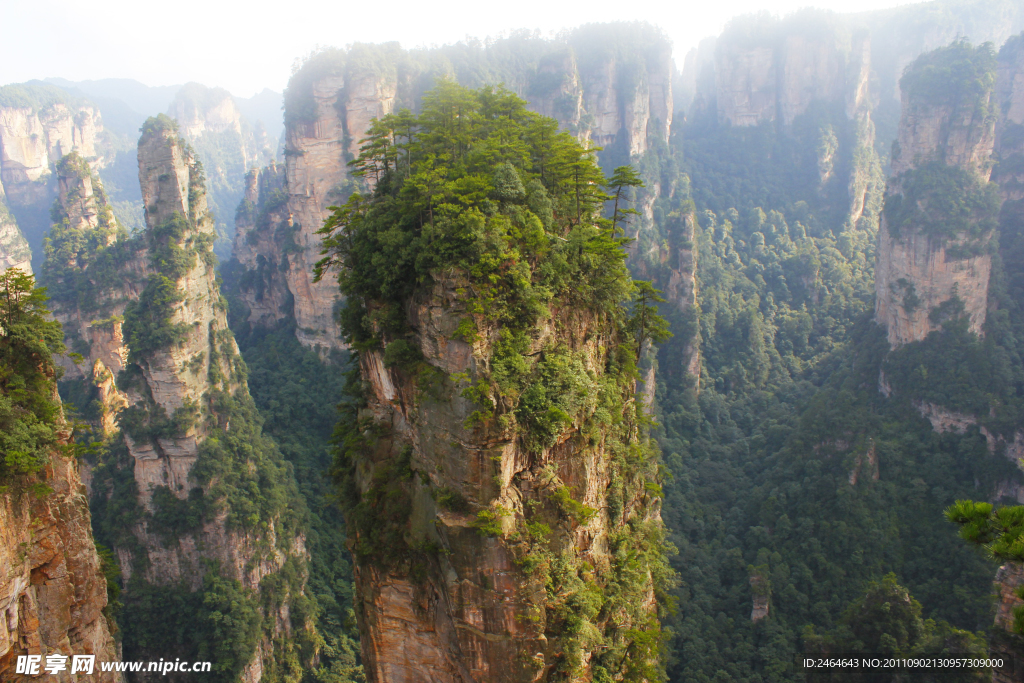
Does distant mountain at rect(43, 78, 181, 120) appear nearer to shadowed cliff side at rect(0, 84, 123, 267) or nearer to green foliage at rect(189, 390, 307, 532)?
shadowed cliff side at rect(0, 84, 123, 267)

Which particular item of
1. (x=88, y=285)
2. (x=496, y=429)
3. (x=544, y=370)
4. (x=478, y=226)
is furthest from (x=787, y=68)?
(x=496, y=429)

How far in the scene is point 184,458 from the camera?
38.8m

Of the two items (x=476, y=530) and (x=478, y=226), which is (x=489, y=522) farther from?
(x=478, y=226)

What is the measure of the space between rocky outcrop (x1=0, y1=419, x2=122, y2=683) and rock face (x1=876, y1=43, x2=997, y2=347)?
5547cm

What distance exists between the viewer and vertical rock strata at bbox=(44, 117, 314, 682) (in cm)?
3784

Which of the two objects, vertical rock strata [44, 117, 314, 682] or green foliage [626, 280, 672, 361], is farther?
vertical rock strata [44, 117, 314, 682]

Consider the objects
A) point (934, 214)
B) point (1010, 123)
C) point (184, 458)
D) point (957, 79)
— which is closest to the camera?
point (184, 458)

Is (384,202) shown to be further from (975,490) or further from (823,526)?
(975,490)

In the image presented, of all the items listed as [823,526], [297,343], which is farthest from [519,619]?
[297,343]

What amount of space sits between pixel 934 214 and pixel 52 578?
193 feet

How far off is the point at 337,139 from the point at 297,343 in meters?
19.2

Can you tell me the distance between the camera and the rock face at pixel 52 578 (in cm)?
1378

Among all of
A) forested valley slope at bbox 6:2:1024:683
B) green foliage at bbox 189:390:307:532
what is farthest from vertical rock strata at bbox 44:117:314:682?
forested valley slope at bbox 6:2:1024:683

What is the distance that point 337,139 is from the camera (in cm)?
5481
